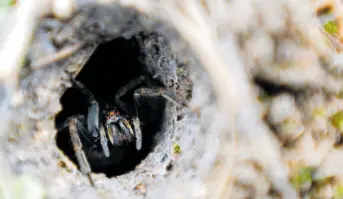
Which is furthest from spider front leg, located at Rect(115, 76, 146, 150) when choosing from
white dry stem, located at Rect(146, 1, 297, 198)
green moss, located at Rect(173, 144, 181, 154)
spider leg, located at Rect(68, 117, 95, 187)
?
white dry stem, located at Rect(146, 1, 297, 198)

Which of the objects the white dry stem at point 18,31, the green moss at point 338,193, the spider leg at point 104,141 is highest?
the white dry stem at point 18,31

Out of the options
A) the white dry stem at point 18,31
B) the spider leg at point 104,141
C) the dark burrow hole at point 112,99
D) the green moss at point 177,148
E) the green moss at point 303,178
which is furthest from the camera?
the spider leg at point 104,141

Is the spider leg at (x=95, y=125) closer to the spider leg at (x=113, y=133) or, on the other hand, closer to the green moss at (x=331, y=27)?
the spider leg at (x=113, y=133)

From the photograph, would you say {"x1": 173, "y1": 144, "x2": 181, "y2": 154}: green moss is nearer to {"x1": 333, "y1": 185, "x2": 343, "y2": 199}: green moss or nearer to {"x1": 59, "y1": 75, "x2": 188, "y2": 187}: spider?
{"x1": 59, "y1": 75, "x2": 188, "y2": 187}: spider

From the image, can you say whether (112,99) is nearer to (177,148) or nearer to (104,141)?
(104,141)

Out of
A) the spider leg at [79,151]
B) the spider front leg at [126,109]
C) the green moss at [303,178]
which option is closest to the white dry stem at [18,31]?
the spider leg at [79,151]

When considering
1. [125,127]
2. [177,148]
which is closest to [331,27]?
[177,148]

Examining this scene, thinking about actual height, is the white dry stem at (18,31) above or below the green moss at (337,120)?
above
